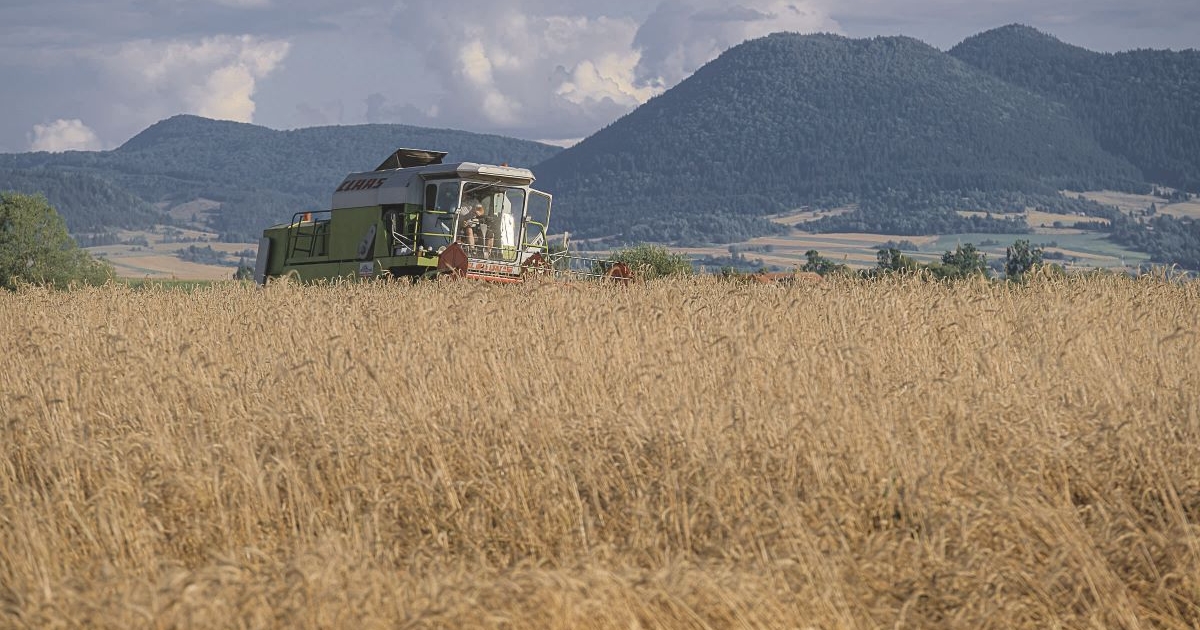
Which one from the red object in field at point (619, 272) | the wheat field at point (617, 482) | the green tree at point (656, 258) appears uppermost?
the green tree at point (656, 258)

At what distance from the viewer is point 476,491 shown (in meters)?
6.57

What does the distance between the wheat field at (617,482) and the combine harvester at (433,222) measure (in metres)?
12.5

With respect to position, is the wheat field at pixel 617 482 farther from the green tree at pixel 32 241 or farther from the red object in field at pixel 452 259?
the green tree at pixel 32 241

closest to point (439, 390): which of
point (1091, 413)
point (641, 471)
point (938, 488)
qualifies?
point (641, 471)

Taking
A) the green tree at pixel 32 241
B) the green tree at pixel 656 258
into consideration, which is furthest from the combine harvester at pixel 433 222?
the green tree at pixel 32 241

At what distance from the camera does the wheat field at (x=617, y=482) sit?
15.9ft

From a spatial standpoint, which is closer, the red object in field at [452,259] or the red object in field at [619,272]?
the red object in field at [619,272]

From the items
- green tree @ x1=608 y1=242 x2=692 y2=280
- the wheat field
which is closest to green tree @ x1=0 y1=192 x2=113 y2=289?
green tree @ x1=608 y1=242 x2=692 y2=280

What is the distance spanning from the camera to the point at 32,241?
6550 cm

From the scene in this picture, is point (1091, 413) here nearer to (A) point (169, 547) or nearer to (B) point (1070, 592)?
(B) point (1070, 592)

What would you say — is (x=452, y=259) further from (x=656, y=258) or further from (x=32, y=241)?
(x=32, y=241)

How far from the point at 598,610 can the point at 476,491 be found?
6.50 ft

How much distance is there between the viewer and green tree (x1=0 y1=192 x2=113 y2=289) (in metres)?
64.2

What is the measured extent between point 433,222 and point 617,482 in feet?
56.0
